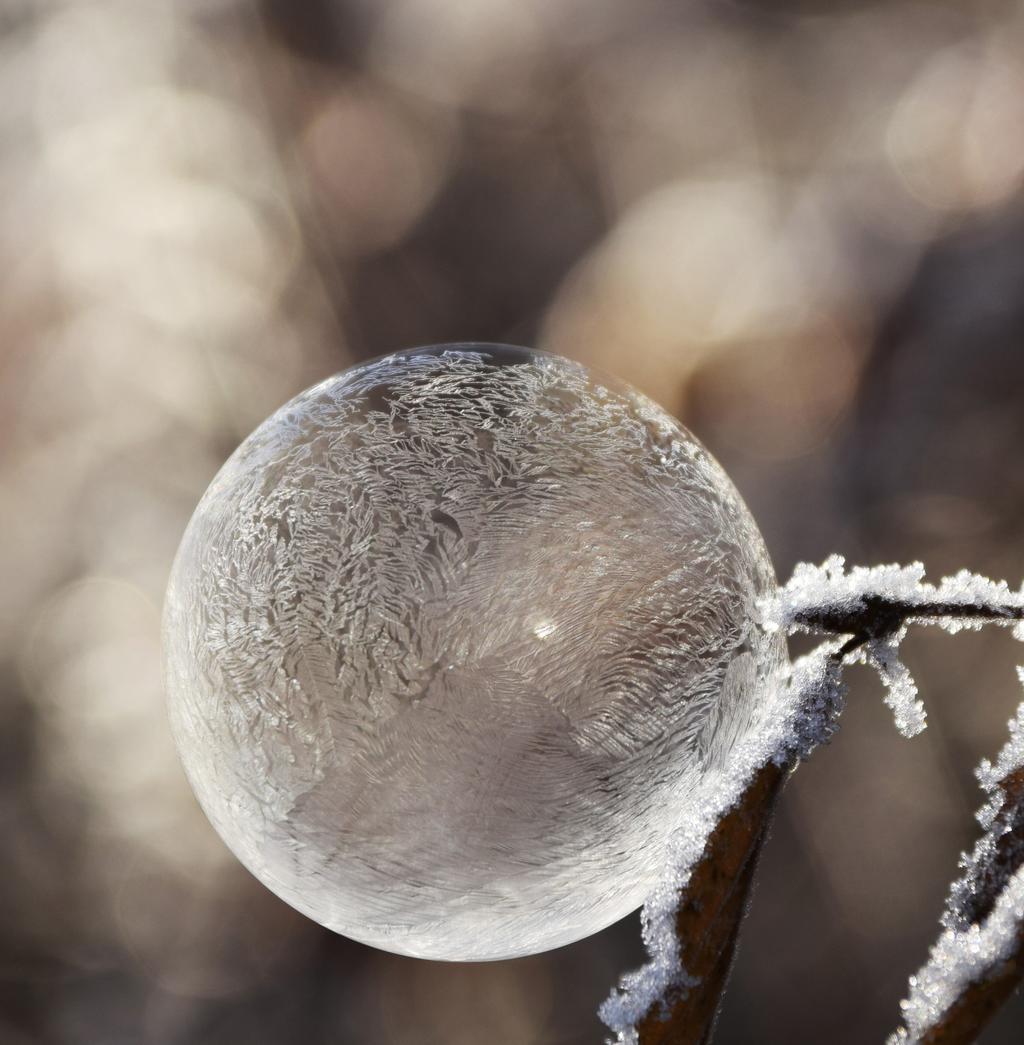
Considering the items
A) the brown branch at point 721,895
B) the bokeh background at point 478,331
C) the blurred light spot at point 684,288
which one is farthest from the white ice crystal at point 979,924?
the blurred light spot at point 684,288

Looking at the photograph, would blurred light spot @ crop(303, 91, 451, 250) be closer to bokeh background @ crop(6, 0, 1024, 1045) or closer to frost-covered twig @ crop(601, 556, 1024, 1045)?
bokeh background @ crop(6, 0, 1024, 1045)

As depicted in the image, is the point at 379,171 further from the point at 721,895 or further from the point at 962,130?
the point at 721,895

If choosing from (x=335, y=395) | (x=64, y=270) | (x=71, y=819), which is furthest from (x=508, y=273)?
(x=335, y=395)

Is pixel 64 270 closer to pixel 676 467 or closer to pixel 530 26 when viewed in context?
pixel 530 26

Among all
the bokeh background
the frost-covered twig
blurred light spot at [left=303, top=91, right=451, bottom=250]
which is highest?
blurred light spot at [left=303, top=91, right=451, bottom=250]

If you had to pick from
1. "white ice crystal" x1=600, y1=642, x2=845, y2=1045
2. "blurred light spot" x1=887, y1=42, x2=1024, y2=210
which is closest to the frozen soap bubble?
"white ice crystal" x1=600, y1=642, x2=845, y2=1045

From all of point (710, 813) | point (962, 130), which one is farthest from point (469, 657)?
point (962, 130)
